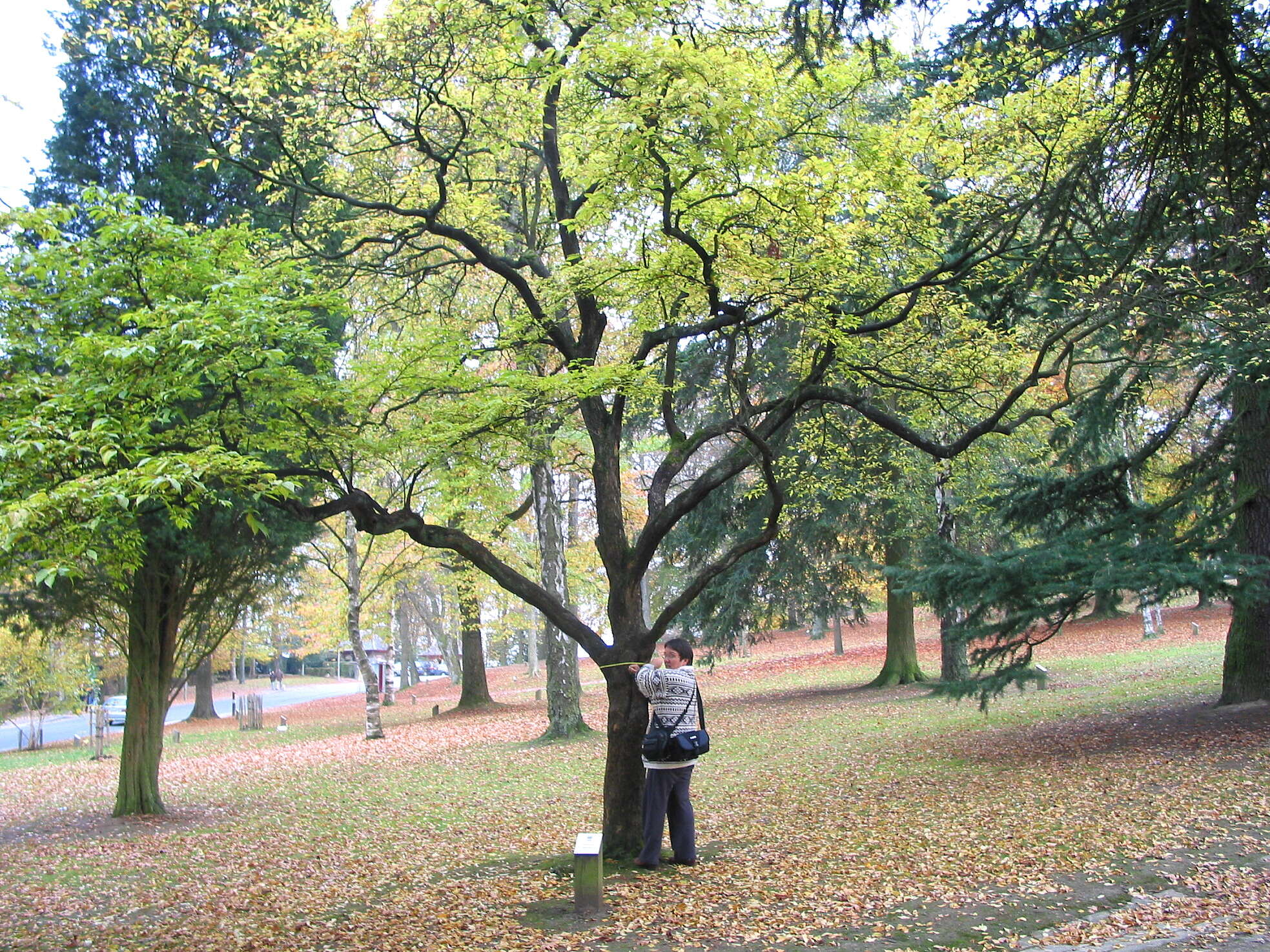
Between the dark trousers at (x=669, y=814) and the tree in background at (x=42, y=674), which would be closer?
the dark trousers at (x=669, y=814)

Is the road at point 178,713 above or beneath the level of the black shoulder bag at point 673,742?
beneath

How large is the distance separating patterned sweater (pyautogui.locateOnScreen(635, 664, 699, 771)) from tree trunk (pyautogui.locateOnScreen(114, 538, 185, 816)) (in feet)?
24.1

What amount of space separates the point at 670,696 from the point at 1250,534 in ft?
25.4

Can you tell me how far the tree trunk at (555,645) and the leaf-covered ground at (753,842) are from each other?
2.37 feet

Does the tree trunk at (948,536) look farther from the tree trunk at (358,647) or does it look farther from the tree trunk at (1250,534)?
the tree trunk at (358,647)

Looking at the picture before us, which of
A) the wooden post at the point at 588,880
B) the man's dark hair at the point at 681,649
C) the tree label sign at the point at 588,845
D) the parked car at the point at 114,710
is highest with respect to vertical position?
the man's dark hair at the point at 681,649

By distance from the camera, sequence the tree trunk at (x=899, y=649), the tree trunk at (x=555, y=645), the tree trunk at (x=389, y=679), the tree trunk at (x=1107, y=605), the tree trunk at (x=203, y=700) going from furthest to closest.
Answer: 1. the tree trunk at (x=203, y=700)
2. the tree trunk at (x=389, y=679)
3. the tree trunk at (x=899, y=649)
4. the tree trunk at (x=555, y=645)
5. the tree trunk at (x=1107, y=605)

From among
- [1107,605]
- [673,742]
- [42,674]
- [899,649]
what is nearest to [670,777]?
[673,742]

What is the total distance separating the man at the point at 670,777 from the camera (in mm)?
7219

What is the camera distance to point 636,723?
304 inches

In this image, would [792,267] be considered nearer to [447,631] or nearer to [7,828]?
[7,828]

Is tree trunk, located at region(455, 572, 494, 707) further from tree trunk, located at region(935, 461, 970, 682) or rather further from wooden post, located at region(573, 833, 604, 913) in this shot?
wooden post, located at region(573, 833, 604, 913)

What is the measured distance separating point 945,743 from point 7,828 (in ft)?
38.8

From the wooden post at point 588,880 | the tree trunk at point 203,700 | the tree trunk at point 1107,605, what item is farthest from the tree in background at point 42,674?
the tree trunk at point 1107,605
